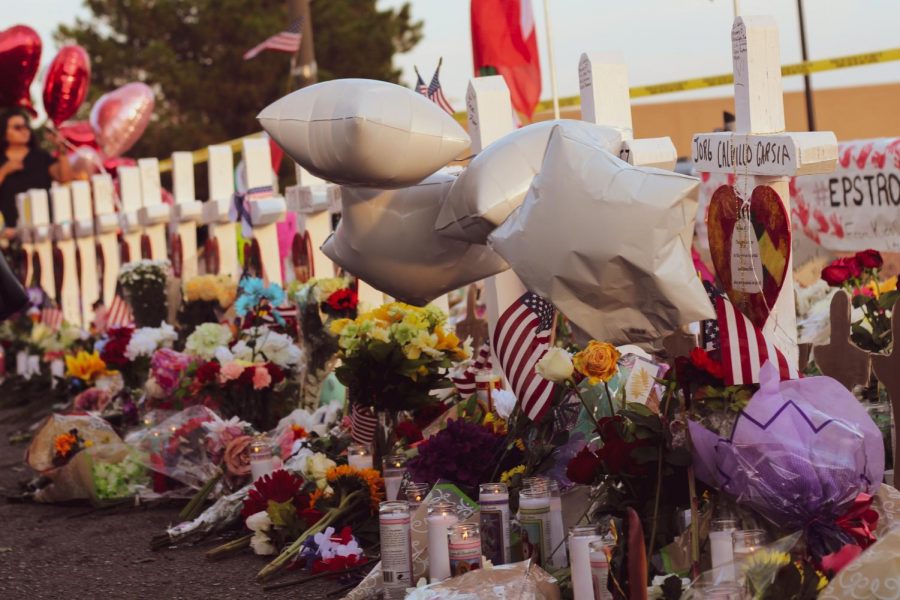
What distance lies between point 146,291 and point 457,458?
5.70 m

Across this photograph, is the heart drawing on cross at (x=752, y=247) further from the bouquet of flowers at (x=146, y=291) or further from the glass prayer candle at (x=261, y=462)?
the bouquet of flowers at (x=146, y=291)

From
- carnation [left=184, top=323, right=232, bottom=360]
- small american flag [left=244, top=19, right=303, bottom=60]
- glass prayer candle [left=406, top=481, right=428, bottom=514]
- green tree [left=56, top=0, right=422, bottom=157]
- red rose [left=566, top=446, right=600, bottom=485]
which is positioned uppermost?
green tree [left=56, top=0, right=422, bottom=157]

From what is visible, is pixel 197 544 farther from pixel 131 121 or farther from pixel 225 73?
pixel 225 73

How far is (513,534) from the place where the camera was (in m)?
3.95

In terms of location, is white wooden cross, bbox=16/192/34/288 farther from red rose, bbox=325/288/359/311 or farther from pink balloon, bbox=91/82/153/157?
red rose, bbox=325/288/359/311

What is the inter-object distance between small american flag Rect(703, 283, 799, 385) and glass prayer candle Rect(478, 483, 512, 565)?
2.29 feet

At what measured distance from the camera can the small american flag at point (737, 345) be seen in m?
3.54

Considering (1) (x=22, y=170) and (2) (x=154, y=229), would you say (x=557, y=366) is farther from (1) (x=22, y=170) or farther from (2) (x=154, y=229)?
(1) (x=22, y=170)

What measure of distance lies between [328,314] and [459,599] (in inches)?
127

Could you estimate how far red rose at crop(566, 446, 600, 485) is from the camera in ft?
11.7

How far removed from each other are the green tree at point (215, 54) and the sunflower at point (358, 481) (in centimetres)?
2621

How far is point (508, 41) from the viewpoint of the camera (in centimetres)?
950

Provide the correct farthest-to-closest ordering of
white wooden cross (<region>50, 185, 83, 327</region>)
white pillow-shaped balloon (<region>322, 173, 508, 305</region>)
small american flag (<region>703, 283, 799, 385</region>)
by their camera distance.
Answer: white wooden cross (<region>50, 185, 83, 327</region>)
white pillow-shaped balloon (<region>322, 173, 508, 305</region>)
small american flag (<region>703, 283, 799, 385</region>)

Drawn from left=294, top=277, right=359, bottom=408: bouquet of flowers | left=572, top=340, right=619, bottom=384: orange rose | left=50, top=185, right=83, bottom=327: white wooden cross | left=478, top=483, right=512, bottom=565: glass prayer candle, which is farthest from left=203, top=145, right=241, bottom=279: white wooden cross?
left=572, top=340, right=619, bottom=384: orange rose
